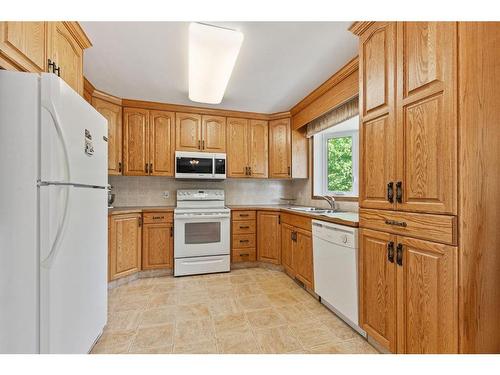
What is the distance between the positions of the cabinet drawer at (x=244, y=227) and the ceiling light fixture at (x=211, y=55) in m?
1.79

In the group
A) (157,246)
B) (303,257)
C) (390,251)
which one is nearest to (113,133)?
(157,246)

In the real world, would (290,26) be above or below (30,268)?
above

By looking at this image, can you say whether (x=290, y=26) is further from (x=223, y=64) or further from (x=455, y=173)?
(x=455, y=173)

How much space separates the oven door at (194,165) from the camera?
3.20 m

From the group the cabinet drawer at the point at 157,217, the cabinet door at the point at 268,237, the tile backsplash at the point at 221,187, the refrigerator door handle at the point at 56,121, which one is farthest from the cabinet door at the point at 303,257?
the refrigerator door handle at the point at 56,121

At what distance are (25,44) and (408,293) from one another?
2429 mm

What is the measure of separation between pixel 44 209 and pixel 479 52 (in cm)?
213

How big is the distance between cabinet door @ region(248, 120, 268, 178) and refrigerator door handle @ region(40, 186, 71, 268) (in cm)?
263

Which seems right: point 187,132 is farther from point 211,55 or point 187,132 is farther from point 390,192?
point 390,192

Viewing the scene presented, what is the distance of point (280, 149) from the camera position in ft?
11.8

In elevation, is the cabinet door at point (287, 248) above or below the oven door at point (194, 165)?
below

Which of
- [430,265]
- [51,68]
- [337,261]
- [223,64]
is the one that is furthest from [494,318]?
[51,68]

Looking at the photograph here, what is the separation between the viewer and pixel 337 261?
1892mm

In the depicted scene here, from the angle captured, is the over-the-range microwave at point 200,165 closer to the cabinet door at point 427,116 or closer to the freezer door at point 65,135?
the freezer door at point 65,135
